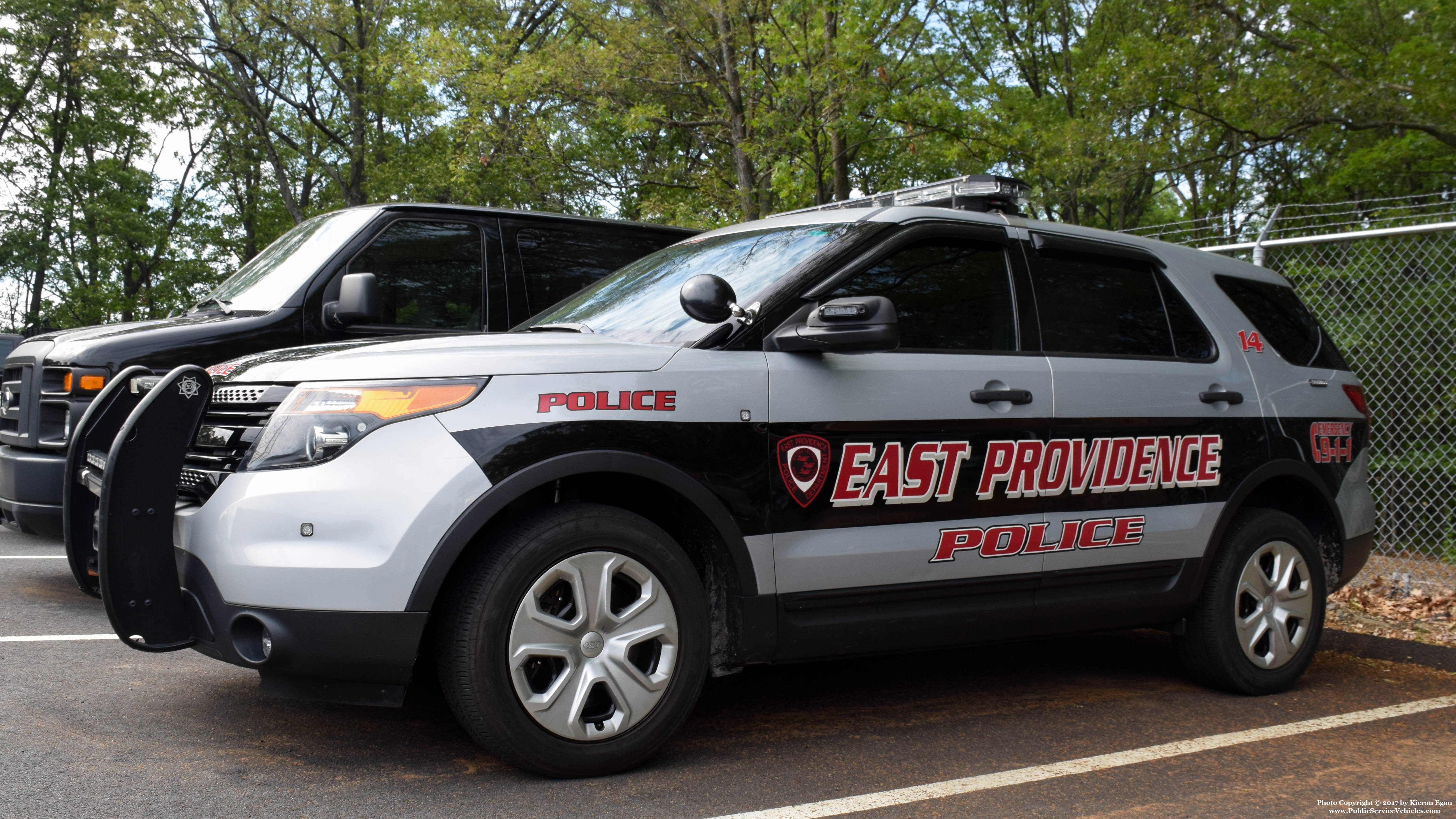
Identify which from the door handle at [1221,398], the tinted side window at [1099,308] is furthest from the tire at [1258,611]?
the tinted side window at [1099,308]

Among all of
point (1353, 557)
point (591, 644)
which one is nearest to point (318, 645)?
point (591, 644)

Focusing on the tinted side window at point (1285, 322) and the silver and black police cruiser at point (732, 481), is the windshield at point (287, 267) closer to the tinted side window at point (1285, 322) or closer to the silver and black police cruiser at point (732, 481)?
the silver and black police cruiser at point (732, 481)

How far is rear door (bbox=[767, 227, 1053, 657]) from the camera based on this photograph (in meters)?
3.52

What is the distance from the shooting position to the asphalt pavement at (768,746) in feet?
10.0

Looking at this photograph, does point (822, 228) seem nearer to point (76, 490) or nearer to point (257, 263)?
point (76, 490)

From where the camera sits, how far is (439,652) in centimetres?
309

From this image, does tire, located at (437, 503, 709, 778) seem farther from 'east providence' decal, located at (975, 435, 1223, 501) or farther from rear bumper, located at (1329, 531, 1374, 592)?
rear bumper, located at (1329, 531, 1374, 592)

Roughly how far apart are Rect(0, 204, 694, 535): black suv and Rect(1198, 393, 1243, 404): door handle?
11.2ft

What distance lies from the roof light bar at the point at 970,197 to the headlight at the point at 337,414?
1.84 metres

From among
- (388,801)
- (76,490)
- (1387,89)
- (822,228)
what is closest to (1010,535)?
(822,228)

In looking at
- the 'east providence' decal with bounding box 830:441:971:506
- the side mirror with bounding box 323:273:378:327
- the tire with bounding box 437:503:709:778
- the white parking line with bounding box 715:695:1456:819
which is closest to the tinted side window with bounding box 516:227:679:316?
the side mirror with bounding box 323:273:378:327

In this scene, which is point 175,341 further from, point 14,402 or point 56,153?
point 56,153

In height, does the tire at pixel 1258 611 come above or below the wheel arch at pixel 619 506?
below

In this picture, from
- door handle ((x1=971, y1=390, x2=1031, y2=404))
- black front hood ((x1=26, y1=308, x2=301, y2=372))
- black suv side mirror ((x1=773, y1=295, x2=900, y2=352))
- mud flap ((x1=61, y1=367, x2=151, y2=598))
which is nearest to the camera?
black suv side mirror ((x1=773, y1=295, x2=900, y2=352))
